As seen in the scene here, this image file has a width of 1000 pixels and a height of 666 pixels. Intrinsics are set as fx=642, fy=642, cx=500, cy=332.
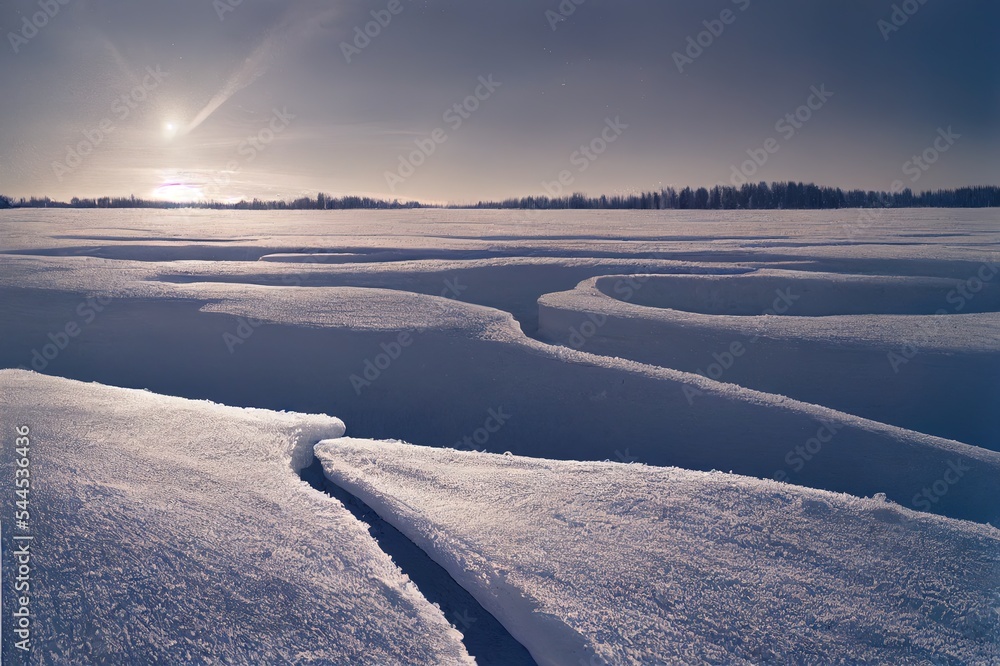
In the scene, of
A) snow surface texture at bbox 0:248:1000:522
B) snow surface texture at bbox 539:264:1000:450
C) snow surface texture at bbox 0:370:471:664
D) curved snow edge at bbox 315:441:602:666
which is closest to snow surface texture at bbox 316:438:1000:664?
curved snow edge at bbox 315:441:602:666

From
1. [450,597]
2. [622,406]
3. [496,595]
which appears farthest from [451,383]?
[496,595]

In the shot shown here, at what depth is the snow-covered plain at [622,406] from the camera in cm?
206

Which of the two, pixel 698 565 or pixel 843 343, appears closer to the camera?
pixel 698 565

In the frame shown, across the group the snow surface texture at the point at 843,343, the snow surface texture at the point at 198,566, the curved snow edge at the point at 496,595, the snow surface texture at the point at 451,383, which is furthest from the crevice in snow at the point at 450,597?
the snow surface texture at the point at 843,343

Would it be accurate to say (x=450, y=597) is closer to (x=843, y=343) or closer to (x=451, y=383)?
(x=451, y=383)

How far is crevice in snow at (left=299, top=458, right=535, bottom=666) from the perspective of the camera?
204 centimetres

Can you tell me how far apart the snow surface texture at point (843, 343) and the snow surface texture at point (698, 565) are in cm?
241

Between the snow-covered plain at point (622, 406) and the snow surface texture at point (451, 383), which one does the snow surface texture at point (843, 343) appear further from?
the snow surface texture at point (451, 383)

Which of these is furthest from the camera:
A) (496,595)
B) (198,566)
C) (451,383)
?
(451,383)

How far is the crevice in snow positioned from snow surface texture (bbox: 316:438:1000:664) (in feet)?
0.18

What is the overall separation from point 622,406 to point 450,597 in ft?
8.22

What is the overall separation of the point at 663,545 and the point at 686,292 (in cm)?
628

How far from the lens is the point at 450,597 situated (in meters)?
2.29

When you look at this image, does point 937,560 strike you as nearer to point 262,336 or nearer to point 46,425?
point 46,425
